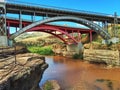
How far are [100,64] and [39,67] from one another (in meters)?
31.4

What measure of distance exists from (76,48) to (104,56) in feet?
55.7

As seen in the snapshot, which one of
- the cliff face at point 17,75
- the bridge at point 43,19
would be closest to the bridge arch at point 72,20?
the bridge at point 43,19

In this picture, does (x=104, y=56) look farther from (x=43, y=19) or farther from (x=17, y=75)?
(x=17, y=75)

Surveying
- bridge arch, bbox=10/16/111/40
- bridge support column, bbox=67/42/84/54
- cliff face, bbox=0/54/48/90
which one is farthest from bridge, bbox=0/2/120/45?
cliff face, bbox=0/54/48/90

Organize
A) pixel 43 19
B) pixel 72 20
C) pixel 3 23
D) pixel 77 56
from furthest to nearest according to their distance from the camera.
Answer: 1. pixel 77 56
2. pixel 72 20
3. pixel 43 19
4. pixel 3 23

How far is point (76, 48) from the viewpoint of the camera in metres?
63.0

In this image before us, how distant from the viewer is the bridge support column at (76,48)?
61.7 m

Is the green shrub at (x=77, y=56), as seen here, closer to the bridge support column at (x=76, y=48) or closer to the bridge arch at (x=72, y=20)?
the bridge support column at (x=76, y=48)

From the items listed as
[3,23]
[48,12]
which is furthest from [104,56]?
[3,23]

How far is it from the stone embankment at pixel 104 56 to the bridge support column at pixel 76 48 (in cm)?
720

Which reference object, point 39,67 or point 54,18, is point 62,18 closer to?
point 54,18

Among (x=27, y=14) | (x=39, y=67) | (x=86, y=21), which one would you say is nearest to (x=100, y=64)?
(x=86, y=21)

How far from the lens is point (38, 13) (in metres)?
44.3

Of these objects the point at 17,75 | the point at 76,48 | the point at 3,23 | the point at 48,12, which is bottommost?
the point at 17,75
